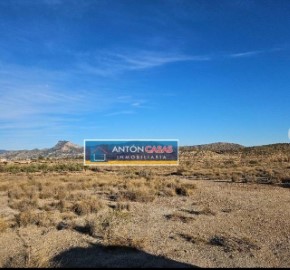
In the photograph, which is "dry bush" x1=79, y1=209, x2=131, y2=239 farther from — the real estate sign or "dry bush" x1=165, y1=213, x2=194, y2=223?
the real estate sign

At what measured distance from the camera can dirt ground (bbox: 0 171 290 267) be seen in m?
9.38

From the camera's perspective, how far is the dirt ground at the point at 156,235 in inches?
369

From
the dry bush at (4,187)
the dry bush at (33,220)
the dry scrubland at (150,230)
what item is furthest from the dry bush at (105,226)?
the dry bush at (4,187)

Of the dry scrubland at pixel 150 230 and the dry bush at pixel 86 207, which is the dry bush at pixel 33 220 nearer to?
the dry scrubland at pixel 150 230

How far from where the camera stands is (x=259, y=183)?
2575 centimetres

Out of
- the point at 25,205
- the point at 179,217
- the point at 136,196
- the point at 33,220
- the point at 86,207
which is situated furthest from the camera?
the point at 136,196

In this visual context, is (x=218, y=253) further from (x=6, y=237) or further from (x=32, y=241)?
(x=6, y=237)

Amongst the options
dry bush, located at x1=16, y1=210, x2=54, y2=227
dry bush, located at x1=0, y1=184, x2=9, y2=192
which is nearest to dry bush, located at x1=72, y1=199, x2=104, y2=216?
dry bush, located at x1=16, y1=210, x2=54, y2=227

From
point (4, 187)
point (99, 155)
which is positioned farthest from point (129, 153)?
point (4, 187)

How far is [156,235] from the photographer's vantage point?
11883 millimetres

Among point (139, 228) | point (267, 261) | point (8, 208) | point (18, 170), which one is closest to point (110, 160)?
point (18, 170)

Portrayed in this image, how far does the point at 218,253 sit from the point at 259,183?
16.7 meters

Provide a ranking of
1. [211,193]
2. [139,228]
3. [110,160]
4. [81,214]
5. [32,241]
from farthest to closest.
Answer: [110,160] → [211,193] → [81,214] → [139,228] → [32,241]

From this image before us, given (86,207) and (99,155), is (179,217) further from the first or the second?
(99,155)
